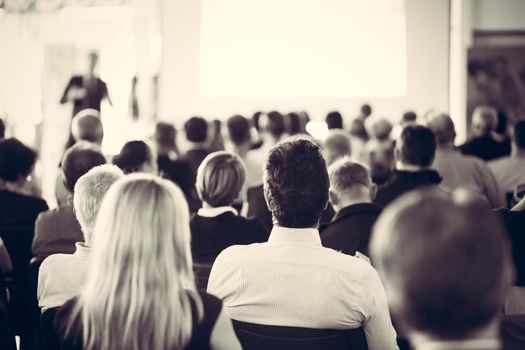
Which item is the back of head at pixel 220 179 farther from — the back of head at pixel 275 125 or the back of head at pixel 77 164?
the back of head at pixel 275 125

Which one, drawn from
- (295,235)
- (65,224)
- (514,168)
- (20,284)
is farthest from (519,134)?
(295,235)

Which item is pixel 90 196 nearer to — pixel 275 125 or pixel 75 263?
pixel 75 263

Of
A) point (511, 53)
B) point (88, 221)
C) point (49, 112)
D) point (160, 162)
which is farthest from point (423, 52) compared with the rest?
point (88, 221)

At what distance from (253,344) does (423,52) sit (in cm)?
1096

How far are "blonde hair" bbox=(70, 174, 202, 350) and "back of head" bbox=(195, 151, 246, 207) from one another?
6.16 ft

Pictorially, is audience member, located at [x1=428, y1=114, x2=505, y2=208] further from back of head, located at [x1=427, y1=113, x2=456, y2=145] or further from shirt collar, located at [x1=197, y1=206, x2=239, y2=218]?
shirt collar, located at [x1=197, y1=206, x2=239, y2=218]

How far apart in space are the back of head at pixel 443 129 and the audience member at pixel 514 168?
1.43ft

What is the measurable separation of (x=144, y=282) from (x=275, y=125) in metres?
4.91

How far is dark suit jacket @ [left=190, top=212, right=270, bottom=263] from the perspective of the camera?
3555 millimetres

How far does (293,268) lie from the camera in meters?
2.38

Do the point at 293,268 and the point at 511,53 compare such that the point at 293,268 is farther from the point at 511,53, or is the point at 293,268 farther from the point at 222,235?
the point at 511,53

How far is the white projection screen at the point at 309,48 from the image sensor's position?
12.5 m

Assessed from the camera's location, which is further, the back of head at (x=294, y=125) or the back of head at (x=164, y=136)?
the back of head at (x=294, y=125)

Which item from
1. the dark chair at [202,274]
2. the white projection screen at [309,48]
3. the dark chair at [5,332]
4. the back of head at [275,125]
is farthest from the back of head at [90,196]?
the white projection screen at [309,48]
